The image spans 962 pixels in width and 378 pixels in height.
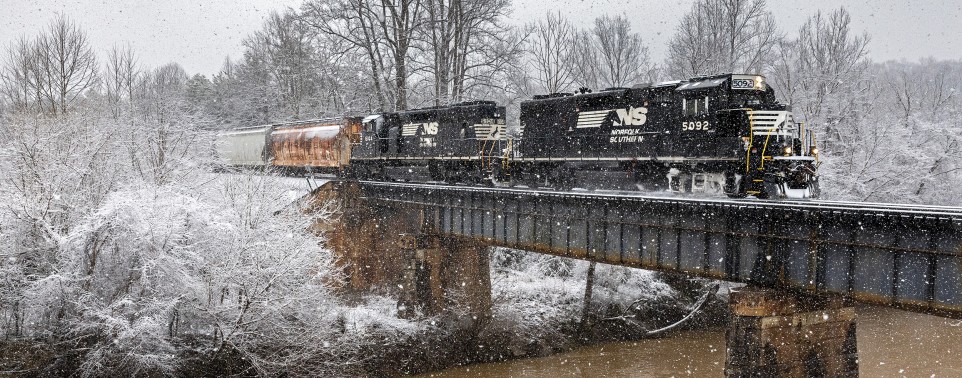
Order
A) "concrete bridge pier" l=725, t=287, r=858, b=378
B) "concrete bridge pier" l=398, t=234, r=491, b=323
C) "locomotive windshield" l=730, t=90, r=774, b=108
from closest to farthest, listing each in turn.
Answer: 1. "concrete bridge pier" l=725, t=287, r=858, b=378
2. "locomotive windshield" l=730, t=90, r=774, b=108
3. "concrete bridge pier" l=398, t=234, r=491, b=323

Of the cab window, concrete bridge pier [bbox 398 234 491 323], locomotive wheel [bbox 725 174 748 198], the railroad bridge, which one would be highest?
the cab window

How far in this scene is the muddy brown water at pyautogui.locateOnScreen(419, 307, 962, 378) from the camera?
827 inches

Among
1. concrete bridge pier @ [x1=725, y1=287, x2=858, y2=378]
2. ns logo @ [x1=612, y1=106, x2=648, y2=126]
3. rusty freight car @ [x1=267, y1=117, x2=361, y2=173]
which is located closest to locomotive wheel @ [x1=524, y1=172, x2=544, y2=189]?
ns logo @ [x1=612, y1=106, x2=648, y2=126]

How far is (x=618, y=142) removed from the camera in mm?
19672

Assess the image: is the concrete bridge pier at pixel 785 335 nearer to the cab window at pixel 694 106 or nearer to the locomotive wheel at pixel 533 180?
the cab window at pixel 694 106

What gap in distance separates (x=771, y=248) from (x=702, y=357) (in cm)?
1123

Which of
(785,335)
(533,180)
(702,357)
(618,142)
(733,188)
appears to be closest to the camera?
(785,335)

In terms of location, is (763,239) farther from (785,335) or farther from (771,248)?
(785,335)

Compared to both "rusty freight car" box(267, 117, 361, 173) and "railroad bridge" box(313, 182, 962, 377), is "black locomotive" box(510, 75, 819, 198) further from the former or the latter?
"rusty freight car" box(267, 117, 361, 173)

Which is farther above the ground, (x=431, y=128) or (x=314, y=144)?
(x=431, y=128)

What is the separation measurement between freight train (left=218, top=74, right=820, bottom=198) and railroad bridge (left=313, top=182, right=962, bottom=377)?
9.13 ft

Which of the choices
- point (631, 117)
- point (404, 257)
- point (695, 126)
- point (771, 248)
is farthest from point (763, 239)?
point (404, 257)

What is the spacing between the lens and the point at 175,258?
19250 mm


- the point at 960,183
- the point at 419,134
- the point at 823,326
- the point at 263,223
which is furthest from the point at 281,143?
the point at 960,183
